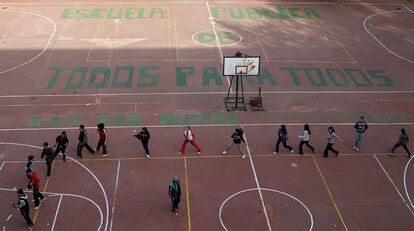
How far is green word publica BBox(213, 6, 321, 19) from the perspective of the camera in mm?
42969

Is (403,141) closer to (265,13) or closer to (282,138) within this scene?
(282,138)

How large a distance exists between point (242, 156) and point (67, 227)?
8935 millimetres

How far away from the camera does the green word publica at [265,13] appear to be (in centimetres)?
A: 4297

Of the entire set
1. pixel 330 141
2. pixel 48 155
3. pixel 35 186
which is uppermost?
pixel 35 186

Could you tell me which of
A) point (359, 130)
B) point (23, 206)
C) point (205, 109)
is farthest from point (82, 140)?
point (359, 130)

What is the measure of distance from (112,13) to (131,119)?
18.7 metres

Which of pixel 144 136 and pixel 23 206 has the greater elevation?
pixel 23 206

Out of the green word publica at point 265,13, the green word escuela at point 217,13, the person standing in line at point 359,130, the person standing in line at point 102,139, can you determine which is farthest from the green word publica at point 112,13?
the person standing in line at point 359,130

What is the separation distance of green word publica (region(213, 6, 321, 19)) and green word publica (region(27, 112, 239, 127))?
1759 centimetres

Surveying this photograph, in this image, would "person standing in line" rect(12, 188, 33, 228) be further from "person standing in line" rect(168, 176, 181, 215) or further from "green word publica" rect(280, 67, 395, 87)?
"green word publica" rect(280, 67, 395, 87)

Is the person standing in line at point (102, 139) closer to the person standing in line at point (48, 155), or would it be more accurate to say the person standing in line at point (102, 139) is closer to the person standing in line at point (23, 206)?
the person standing in line at point (48, 155)

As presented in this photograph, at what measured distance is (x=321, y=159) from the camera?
23.7 meters

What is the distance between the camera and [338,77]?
3250cm

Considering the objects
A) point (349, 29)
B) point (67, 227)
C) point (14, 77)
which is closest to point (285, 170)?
point (67, 227)
